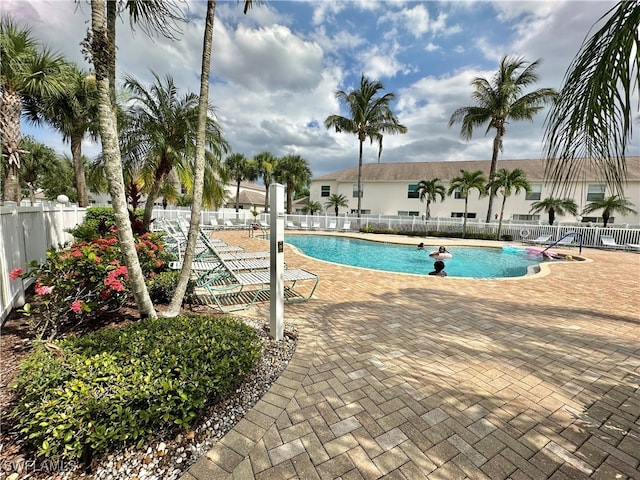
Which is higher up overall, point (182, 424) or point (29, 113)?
point (29, 113)

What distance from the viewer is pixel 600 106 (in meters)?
1.79

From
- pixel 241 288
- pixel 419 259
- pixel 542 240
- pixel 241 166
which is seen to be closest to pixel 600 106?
pixel 241 288

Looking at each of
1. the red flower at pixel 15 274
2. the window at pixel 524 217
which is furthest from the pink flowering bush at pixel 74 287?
the window at pixel 524 217

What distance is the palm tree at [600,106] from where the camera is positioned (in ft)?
5.44

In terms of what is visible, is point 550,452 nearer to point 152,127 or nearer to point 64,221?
point 152,127

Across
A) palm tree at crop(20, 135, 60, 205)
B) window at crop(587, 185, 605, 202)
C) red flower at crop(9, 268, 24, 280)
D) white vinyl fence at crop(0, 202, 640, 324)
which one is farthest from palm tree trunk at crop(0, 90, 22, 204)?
window at crop(587, 185, 605, 202)

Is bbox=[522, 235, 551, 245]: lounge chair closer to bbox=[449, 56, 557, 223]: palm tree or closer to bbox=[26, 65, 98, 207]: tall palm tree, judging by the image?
bbox=[449, 56, 557, 223]: palm tree

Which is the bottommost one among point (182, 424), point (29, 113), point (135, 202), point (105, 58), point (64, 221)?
point (182, 424)

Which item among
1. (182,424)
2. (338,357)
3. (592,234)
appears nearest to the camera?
(182,424)

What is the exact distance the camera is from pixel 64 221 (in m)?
8.25

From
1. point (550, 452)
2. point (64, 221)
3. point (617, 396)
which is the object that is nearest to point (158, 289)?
point (550, 452)

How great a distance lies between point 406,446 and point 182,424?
5.26 feet

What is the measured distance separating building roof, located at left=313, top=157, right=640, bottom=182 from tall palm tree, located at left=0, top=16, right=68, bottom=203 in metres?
28.2

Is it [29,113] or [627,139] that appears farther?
[29,113]
